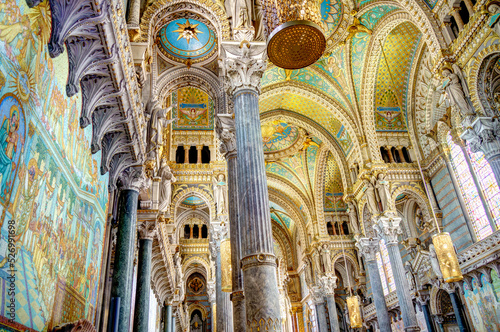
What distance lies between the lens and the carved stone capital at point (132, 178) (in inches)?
304

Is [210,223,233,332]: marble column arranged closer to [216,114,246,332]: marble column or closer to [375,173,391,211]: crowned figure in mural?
[216,114,246,332]: marble column

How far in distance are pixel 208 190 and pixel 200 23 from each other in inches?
259

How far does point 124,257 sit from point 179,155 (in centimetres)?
843

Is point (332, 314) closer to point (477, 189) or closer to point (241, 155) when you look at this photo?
point (477, 189)

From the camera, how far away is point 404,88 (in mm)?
15094

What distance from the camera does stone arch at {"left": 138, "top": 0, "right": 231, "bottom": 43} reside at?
8172mm

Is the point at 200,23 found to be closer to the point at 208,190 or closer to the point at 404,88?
the point at 208,190

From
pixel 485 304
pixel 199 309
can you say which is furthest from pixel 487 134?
pixel 199 309

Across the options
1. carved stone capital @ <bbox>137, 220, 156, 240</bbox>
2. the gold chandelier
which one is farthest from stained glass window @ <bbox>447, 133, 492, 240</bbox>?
carved stone capital @ <bbox>137, 220, 156, 240</bbox>

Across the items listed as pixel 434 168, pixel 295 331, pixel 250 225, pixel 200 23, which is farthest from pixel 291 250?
pixel 250 225

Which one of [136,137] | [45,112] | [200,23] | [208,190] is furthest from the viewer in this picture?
[208,190]

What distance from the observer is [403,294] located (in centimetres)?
1251

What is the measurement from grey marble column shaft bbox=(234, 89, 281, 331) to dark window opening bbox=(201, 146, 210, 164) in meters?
8.47

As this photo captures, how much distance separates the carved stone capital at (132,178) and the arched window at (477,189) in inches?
414
